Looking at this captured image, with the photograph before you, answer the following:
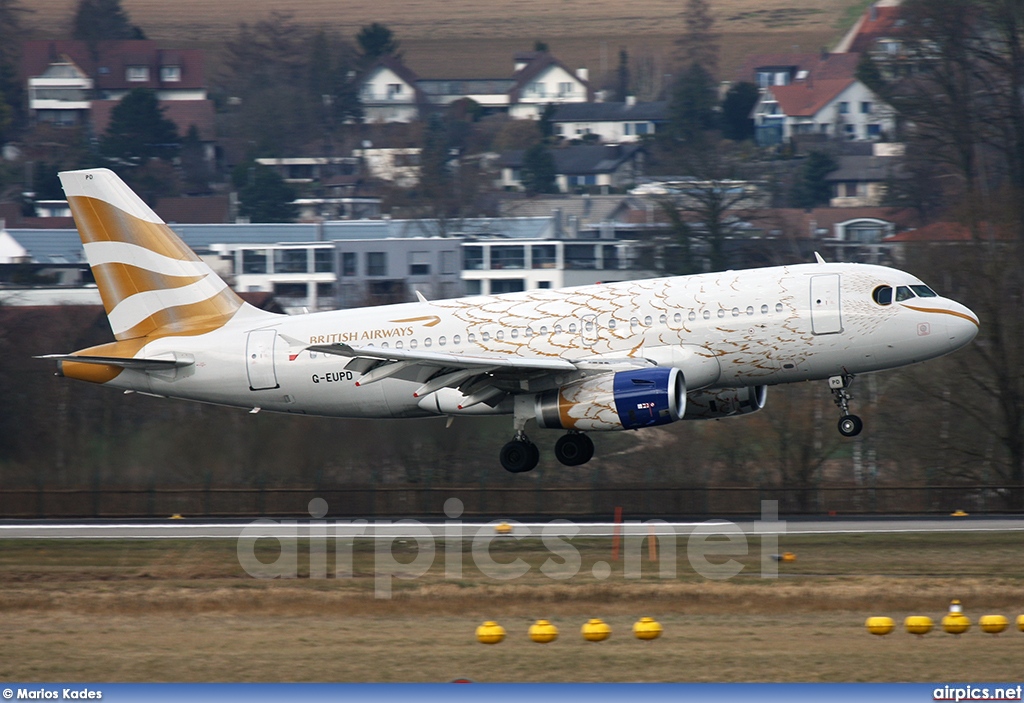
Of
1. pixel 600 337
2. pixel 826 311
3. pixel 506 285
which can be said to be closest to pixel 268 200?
pixel 506 285

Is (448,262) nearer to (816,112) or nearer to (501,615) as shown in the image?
(501,615)

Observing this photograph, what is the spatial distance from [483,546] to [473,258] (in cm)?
7222

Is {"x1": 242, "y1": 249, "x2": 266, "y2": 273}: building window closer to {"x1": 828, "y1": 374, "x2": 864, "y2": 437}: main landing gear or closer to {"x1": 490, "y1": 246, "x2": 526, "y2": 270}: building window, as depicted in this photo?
{"x1": 490, "y1": 246, "x2": 526, "y2": 270}: building window

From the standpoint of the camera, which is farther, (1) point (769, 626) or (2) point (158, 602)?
(2) point (158, 602)

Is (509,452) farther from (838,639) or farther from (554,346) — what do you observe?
(838,639)

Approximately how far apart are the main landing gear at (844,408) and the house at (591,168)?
132m

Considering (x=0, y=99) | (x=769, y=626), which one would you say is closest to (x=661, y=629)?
(x=769, y=626)

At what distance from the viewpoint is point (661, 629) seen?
2334 centimetres

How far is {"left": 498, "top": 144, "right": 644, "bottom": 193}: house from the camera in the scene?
170m

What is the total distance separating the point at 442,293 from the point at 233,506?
43.8 m

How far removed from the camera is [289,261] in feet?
350

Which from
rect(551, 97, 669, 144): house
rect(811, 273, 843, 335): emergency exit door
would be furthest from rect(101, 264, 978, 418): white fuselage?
rect(551, 97, 669, 144): house

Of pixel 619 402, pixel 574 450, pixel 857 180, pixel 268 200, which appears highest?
pixel 857 180

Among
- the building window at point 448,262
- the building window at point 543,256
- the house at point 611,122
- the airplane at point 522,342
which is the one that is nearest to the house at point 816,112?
the house at point 611,122
